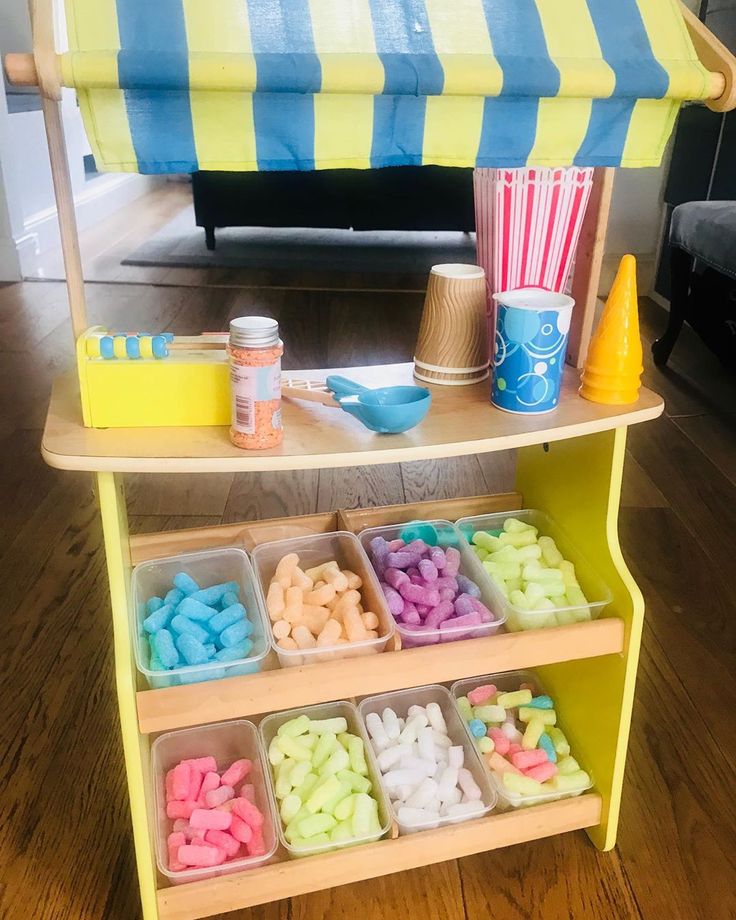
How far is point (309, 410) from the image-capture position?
893 millimetres

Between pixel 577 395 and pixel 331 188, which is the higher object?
pixel 577 395

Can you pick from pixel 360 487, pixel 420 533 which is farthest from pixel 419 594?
pixel 360 487

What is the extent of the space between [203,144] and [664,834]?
102 centimetres

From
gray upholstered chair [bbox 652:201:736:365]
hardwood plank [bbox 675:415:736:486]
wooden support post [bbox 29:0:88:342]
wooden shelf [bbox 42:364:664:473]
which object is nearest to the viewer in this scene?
wooden support post [bbox 29:0:88:342]

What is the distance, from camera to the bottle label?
0.75 meters

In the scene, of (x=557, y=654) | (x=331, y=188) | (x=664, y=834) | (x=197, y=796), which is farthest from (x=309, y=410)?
(x=331, y=188)

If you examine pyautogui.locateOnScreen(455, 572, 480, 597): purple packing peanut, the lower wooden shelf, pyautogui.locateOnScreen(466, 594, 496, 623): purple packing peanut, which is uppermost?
pyautogui.locateOnScreen(466, 594, 496, 623): purple packing peanut

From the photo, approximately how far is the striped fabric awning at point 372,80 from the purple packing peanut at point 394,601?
0.52 m

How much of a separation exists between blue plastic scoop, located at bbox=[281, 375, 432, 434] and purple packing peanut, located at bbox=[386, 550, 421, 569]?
0.90 feet

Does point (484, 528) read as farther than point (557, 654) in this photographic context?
Yes

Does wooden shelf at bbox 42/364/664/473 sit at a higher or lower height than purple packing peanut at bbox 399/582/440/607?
higher

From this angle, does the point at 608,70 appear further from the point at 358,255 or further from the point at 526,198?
the point at 358,255

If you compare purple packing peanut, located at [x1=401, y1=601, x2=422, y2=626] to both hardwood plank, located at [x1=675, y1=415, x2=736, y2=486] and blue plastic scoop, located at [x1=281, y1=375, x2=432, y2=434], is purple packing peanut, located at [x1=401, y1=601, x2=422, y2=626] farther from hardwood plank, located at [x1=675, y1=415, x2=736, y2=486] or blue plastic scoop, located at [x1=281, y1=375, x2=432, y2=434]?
hardwood plank, located at [x1=675, y1=415, x2=736, y2=486]

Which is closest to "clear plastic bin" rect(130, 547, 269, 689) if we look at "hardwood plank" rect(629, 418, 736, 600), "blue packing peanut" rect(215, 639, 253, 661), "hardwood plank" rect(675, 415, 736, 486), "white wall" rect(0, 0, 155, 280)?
"blue packing peanut" rect(215, 639, 253, 661)
